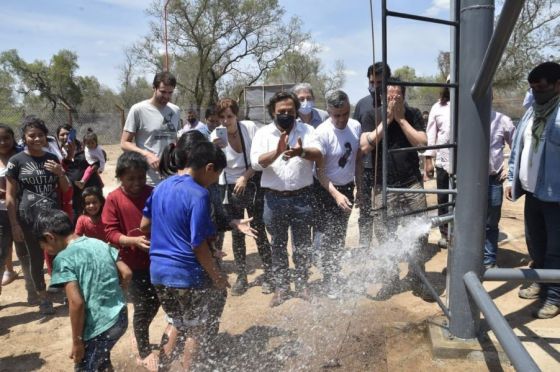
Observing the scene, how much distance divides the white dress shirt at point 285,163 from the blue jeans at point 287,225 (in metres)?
0.10

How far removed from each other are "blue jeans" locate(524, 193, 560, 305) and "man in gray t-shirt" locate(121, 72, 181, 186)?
317 cm

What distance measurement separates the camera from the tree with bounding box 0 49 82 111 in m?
43.1

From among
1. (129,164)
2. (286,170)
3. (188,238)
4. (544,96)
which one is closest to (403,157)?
(286,170)

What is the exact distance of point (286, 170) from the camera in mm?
3818

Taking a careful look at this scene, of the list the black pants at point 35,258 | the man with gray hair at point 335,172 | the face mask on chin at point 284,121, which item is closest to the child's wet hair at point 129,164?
the face mask on chin at point 284,121

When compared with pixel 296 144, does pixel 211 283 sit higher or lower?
lower

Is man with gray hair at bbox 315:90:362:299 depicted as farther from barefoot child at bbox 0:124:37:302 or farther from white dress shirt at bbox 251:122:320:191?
barefoot child at bbox 0:124:37:302

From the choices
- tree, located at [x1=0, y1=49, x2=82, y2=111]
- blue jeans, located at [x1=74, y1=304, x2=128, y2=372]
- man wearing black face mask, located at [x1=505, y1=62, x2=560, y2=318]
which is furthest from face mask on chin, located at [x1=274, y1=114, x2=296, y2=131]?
tree, located at [x1=0, y1=49, x2=82, y2=111]

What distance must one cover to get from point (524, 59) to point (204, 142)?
1056 inches

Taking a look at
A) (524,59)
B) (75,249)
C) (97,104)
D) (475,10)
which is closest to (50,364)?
(75,249)

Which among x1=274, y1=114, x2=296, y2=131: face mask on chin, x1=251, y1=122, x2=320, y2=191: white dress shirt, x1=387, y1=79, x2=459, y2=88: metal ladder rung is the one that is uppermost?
x1=387, y1=79, x2=459, y2=88: metal ladder rung

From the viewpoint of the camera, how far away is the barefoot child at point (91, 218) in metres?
3.70

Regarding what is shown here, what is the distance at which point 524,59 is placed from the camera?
24578 mm

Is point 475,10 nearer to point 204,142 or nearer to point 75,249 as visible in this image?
point 204,142
